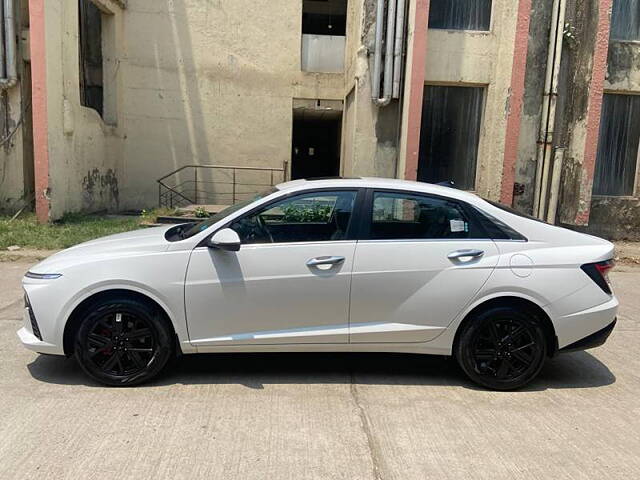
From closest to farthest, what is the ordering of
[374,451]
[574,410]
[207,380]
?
1. [374,451]
2. [574,410]
3. [207,380]

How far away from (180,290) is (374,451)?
6.01ft

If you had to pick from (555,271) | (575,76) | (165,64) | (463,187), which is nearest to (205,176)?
(165,64)

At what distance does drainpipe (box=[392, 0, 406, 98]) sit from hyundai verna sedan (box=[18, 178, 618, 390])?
7382mm

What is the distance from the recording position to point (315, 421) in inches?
142

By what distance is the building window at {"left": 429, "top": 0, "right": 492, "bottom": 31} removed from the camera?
1105 cm

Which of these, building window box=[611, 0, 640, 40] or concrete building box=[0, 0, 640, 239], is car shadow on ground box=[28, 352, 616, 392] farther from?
building window box=[611, 0, 640, 40]

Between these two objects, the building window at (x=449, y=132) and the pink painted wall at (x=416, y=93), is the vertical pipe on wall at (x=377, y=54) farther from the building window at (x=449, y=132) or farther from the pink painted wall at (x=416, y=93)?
the building window at (x=449, y=132)

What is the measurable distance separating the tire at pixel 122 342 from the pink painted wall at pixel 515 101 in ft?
29.3

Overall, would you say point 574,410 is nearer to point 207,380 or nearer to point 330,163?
point 207,380

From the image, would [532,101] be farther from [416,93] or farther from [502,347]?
[502,347]

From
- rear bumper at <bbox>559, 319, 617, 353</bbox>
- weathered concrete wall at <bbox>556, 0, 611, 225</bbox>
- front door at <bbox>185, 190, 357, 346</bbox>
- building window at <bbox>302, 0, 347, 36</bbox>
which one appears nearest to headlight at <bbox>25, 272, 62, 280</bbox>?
front door at <bbox>185, 190, 357, 346</bbox>

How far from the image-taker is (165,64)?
15016 mm

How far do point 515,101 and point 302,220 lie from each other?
26.6 feet

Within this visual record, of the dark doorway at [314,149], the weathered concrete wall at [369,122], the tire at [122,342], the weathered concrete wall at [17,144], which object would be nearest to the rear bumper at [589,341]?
the tire at [122,342]
